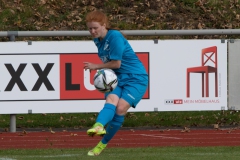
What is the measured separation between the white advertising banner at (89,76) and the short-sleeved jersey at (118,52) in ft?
15.7

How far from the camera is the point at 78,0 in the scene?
20.4 metres

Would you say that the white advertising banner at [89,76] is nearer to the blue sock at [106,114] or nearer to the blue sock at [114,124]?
the blue sock at [114,124]

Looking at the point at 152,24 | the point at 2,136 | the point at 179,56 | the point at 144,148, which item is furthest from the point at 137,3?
the point at 144,148

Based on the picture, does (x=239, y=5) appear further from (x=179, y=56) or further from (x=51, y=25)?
(x=179, y=56)

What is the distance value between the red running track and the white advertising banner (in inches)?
18.5

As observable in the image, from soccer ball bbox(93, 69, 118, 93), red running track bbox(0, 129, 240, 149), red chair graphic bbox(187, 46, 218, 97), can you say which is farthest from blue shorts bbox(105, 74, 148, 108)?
red chair graphic bbox(187, 46, 218, 97)

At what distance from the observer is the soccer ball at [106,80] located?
8287mm

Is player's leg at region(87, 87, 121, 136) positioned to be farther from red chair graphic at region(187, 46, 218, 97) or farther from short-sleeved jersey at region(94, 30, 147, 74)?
red chair graphic at region(187, 46, 218, 97)

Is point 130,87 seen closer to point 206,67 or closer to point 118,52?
point 118,52

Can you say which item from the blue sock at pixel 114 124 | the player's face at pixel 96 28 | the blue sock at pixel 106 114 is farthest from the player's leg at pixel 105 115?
the player's face at pixel 96 28

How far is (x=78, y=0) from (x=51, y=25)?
5.42 ft

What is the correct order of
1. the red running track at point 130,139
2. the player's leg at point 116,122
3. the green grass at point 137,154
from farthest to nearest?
the red running track at point 130,139
the green grass at point 137,154
the player's leg at point 116,122

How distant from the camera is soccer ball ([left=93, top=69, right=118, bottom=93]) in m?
8.29

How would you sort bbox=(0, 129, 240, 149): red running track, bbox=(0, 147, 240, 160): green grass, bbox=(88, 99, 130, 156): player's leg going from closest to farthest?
bbox=(88, 99, 130, 156): player's leg, bbox=(0, 147, 240, 160): green grass, bbox=(0, 129, 240, 149): red running track
